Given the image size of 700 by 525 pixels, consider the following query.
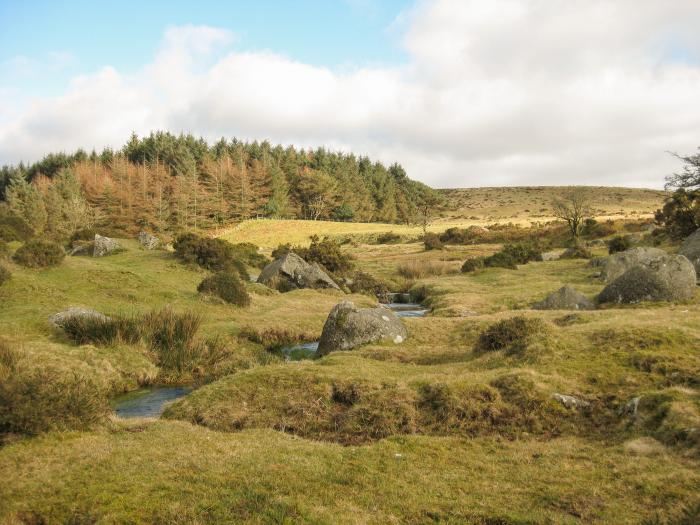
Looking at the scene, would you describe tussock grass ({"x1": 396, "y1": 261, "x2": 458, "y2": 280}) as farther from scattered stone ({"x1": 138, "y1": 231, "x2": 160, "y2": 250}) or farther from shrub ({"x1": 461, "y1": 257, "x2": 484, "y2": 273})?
scattered stone ({"x1": 138, "y1": 231, "x2": 160, "y2": 250})

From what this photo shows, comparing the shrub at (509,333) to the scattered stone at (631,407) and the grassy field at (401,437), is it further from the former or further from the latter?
the scattered stone at (631,407)

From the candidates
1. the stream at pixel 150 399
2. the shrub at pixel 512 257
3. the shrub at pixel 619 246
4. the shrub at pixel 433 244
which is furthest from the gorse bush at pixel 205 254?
the shrub at pixel 433 244

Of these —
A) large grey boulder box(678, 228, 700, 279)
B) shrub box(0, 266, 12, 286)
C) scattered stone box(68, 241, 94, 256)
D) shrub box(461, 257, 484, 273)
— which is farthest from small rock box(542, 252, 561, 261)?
shrub box(0, 266, 12, 286)

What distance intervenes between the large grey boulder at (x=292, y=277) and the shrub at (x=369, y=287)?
3.55 m

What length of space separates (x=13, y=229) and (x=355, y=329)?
118ft

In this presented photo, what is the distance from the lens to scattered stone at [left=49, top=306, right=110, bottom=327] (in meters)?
20.1

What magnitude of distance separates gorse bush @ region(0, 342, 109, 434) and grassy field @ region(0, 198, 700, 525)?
25 cm

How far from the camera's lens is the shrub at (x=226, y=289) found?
27688 millimetres

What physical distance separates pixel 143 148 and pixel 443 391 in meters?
141

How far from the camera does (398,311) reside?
33094 millimetres

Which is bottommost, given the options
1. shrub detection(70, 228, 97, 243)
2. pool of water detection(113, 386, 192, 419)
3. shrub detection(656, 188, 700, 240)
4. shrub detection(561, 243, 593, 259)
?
pool of water detection(113, 386, 192, 419)

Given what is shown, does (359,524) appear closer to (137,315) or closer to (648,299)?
(137,315)

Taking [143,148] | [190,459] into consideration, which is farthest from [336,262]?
[143,148]

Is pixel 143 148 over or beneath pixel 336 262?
over
